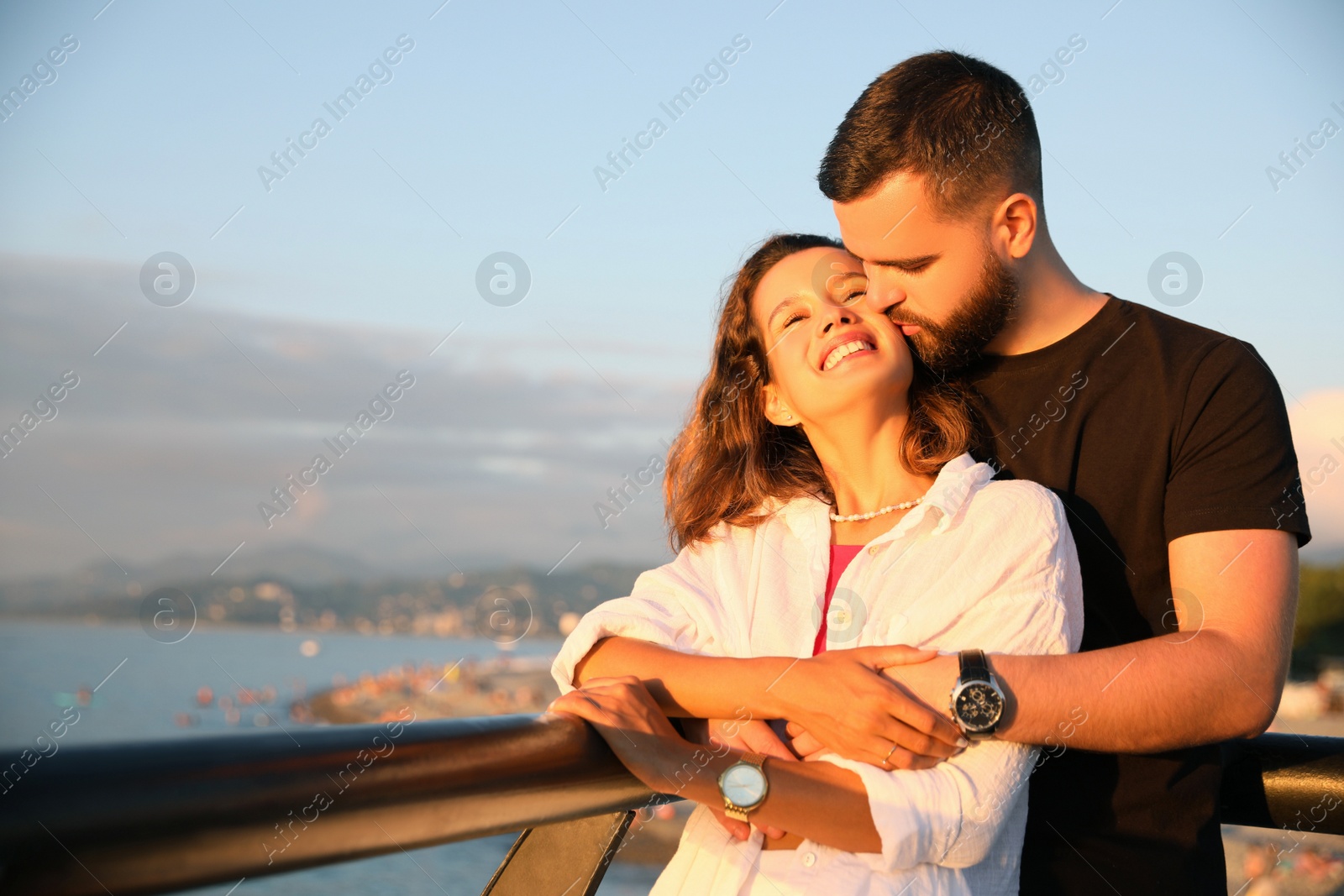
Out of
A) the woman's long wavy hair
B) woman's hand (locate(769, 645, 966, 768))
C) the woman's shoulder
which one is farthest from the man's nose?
woman's hand (locate(769, 645, 966, 768))

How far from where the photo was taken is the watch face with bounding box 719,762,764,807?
65.4 inches

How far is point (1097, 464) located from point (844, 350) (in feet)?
2.03

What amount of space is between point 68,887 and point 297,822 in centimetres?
22

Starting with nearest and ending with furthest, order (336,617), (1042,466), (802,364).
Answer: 1. (1042,466)
2. (802,364)
3. (336,617)

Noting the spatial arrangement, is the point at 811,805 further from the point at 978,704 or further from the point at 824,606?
the point at 824,606

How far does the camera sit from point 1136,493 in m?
2.15

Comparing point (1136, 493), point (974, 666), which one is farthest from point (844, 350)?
point (974, 666)

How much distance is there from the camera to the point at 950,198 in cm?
256

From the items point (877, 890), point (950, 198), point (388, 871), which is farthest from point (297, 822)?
point (388, 871)

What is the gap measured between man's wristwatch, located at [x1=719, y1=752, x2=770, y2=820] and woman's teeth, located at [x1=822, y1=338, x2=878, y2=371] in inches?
43.0

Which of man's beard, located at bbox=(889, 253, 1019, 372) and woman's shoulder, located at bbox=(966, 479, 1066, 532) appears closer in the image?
woman's shoulder, located at bbox=(966, 479, 1066, 532)

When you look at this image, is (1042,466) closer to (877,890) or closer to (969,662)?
(969,662)

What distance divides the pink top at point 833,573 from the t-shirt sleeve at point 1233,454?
645 mm

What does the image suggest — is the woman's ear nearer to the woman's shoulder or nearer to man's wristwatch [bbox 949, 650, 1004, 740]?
the woman's shoulder
